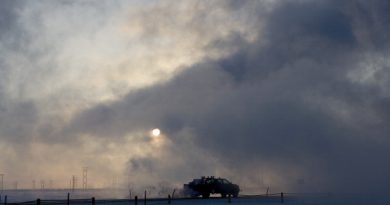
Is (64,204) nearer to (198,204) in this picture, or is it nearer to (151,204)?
(151,204)

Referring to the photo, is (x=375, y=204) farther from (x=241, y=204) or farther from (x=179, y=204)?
(x=179, y=204)

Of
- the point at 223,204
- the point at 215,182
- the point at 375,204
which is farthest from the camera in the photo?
the point at 215,182

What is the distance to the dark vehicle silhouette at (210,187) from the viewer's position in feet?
270

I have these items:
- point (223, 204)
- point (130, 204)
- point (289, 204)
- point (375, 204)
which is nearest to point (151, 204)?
point (130, 204)

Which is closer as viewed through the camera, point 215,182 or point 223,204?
point 223,204

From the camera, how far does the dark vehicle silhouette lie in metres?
82.2

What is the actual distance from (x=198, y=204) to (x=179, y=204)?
2.25m

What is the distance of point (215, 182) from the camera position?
272 ft

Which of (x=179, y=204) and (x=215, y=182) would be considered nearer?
(x=179, y=204)

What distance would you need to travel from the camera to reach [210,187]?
8219cm

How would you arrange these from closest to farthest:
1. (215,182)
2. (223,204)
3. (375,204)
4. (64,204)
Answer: (64,204), (223,204), (375,204), (215,182)

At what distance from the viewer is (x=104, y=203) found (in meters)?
63.5

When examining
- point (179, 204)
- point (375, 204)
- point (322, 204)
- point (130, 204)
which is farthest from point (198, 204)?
point (375, 204)

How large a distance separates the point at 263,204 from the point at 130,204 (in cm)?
1630
